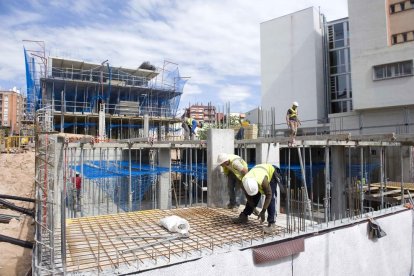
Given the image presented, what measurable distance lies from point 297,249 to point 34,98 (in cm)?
2615

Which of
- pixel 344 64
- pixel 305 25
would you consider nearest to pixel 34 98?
pixel 305 25

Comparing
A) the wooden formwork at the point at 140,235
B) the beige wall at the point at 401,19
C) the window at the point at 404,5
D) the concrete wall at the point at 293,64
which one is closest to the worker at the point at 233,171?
the wooden formwork at the point at 140,235

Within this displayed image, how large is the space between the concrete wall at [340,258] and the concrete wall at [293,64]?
889 inches

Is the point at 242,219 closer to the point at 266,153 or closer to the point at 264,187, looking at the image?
the point at 264,187

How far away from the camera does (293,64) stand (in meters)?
31.2

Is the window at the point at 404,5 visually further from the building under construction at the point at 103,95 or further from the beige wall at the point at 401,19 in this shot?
the building under construction at the point at 103,95

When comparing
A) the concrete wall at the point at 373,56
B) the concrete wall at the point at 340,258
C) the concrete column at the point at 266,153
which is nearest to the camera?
the concrete wall at the point at 340,258

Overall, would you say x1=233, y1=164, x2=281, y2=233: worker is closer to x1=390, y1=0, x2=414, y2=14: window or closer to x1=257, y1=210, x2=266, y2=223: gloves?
x1=257, y1=210, x2=266, y2=223: gloves

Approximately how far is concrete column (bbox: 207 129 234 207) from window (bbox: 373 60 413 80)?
17.6 m

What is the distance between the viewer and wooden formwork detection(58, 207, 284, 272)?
4.05 meters

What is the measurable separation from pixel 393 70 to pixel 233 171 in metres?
19.1

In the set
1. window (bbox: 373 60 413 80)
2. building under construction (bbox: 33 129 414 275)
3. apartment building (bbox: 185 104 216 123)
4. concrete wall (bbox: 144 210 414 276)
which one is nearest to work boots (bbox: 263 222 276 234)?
building under construction (bbox: 33 129 414 275)

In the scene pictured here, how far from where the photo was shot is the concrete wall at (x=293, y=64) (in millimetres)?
29781

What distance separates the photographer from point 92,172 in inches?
487
